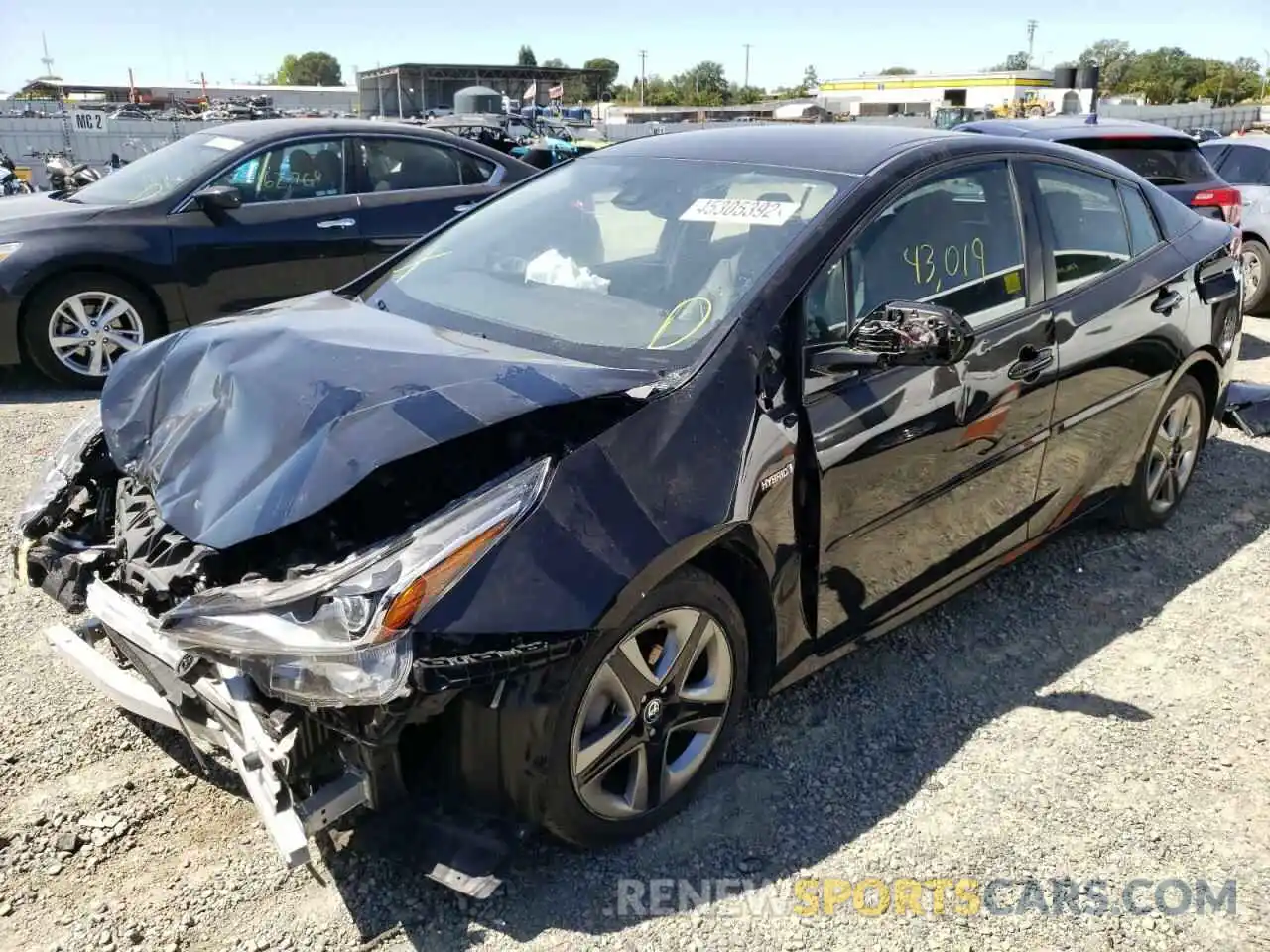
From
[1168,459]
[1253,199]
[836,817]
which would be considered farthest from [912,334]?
[1253,199]

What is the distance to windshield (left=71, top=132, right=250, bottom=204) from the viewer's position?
6713 mm

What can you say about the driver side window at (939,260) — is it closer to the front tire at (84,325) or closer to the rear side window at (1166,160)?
the rear side window at (1166,160)

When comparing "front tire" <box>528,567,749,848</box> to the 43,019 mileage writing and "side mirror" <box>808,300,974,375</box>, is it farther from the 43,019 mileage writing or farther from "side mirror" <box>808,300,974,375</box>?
the 43,019 mileage writing

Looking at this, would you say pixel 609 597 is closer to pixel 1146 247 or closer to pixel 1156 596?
pixel 1156 596

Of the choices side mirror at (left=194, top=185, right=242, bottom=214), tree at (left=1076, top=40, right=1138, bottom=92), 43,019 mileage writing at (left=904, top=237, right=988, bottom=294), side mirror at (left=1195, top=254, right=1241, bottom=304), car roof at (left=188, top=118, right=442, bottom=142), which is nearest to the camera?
43,019 mileage writing at (left=904, top=237, right=988, bottom=294)

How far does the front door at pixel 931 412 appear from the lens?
2.79 m

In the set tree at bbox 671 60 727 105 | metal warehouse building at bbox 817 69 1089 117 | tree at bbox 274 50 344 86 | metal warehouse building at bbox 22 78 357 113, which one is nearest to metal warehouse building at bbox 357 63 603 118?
metal warehouse building at bbox 22 78 357 113

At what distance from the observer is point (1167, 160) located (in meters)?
7.72

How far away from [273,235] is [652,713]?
5.43 metres

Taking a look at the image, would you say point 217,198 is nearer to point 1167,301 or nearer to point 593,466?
point 593,466

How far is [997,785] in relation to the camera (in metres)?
2.87

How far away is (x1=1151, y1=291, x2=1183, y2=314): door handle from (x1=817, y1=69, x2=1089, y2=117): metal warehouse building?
4898cm

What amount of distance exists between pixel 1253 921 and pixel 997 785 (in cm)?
66

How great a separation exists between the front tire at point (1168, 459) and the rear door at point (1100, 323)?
0.54 ft
